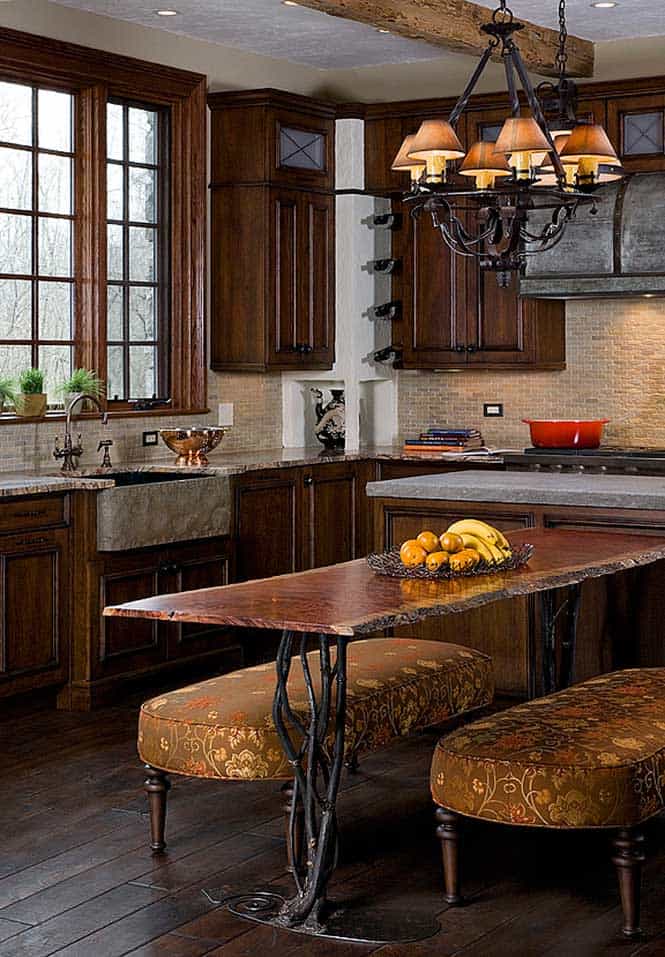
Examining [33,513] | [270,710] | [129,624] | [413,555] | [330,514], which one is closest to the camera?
[270,710]

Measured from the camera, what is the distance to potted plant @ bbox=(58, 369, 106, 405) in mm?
6730

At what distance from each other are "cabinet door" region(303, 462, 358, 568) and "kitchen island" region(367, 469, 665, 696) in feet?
5.35

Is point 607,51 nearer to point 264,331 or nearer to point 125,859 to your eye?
point 264,331

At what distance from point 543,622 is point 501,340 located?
3.17 meters

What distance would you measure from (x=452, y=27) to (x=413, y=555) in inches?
137

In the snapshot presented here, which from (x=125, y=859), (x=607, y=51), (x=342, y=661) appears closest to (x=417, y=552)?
(x=342, y=661)

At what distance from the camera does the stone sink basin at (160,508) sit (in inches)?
237

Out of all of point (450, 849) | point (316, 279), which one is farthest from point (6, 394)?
point (450, 849)

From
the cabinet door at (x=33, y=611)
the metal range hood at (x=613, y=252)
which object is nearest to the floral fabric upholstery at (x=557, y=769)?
the cabinet door at (x=33, y=611)

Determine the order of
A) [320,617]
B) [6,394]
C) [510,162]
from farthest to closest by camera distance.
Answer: [6,394], [510,162], [320,617]

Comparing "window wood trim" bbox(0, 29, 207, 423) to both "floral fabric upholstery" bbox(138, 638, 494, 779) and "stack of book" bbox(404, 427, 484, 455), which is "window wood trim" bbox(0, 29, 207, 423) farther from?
"floral fabric upholstery" bbox(138, 638, 494, 779)

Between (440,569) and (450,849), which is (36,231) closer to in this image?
(440,569)

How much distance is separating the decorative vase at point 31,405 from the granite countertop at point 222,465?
25cm

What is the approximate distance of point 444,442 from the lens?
7898 mm
